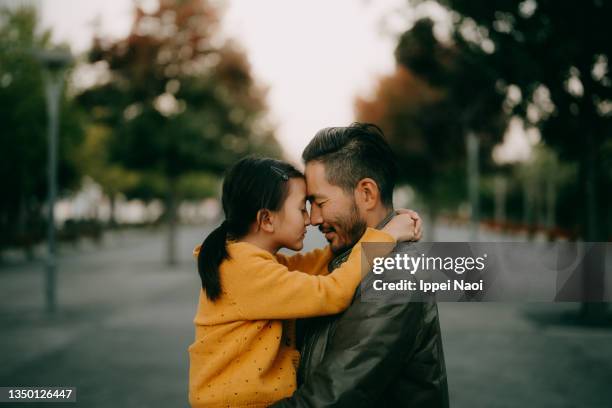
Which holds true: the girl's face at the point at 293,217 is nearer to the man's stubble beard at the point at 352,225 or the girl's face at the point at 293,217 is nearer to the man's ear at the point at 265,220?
the man's ear at the point at 265,220

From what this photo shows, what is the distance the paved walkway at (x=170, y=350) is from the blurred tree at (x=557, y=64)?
5.74 feet

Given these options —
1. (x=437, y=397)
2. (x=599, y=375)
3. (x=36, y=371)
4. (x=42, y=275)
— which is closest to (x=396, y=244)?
(x=437, y=397)

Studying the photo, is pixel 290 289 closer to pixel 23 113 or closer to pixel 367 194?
pixel 367 194

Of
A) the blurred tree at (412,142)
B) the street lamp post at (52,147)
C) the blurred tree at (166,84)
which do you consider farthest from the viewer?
the blurred tree at (412,142)

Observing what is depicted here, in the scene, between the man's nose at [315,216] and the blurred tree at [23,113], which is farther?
the blurred tree at [23,113]

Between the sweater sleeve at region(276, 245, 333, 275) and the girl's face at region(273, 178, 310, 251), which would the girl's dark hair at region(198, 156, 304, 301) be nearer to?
the girl's face at region(273, 178, 310, 251)

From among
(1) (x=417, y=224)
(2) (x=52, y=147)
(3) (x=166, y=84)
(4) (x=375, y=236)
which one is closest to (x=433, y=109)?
(3) (x=166, y=84)

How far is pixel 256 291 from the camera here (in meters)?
1.93

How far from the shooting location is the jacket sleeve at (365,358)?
1603mm

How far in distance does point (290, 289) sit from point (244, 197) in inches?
13.8

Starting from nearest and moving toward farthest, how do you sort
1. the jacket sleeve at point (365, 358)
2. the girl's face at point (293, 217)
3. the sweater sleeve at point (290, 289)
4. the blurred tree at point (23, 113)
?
the jacket sleeve at point (365, 358), the sweater sleeve at point (290, 289), the girl's face at point (293, 217), the blurred tree at point (23, 113)

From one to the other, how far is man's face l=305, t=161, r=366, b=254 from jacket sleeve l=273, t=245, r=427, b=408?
0.35m

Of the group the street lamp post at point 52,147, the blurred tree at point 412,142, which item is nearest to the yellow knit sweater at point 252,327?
the street lamp post at point 52,147

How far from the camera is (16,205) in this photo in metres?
34.7
